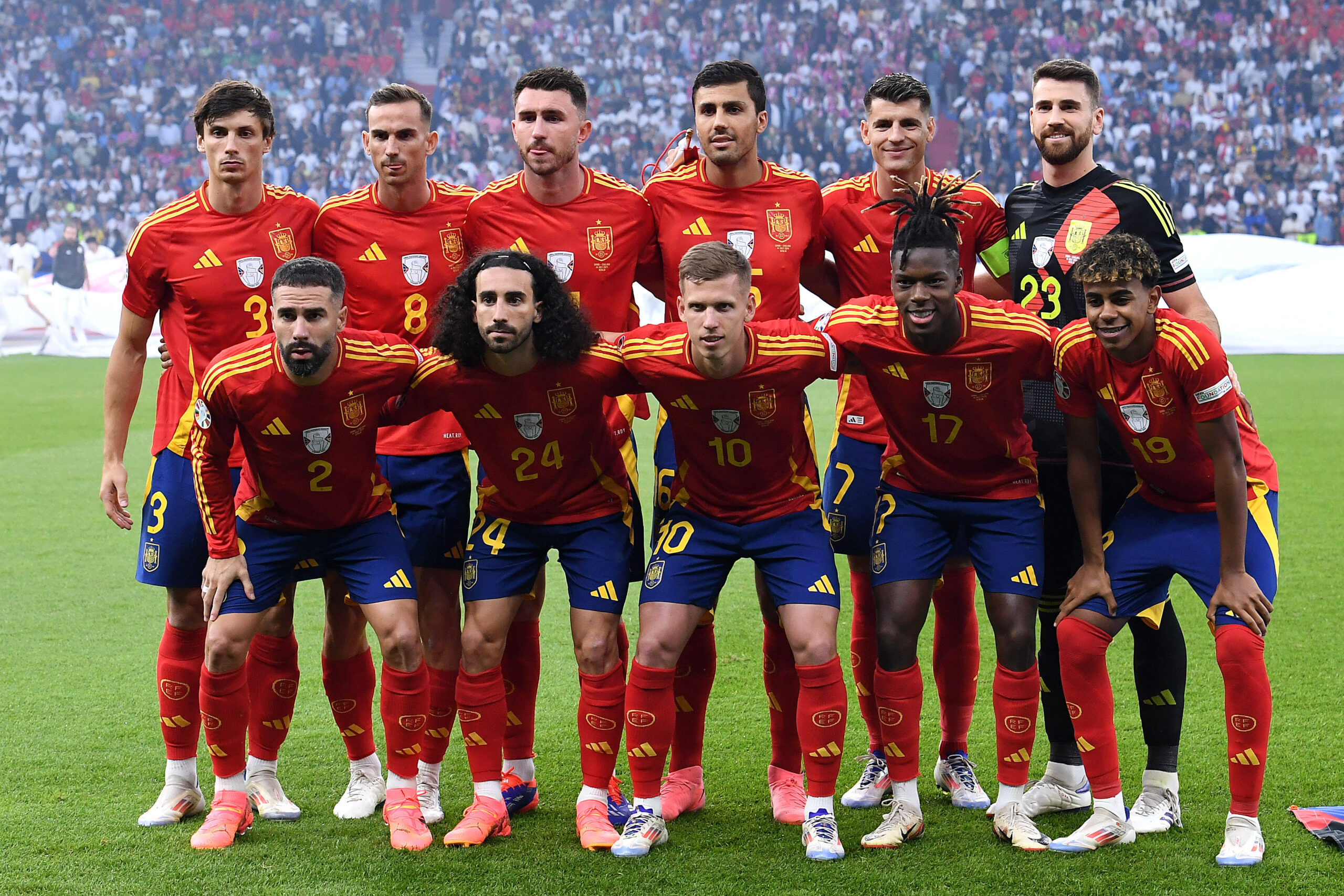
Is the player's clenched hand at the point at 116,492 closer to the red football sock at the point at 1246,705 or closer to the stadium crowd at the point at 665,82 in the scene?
the red football sock at the point at 1246,705

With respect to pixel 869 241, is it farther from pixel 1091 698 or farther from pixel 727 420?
pixel 1091 698

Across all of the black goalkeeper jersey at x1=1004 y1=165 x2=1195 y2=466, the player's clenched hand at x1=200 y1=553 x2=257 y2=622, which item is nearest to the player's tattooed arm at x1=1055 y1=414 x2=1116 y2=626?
the black goalkeeper jersey at x1=1004 y1=165 x2=1195 y2=466

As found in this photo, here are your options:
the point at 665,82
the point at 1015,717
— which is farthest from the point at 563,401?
the point at 665,82

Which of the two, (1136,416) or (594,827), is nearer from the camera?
(1136,416)

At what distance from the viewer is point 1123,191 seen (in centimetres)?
411

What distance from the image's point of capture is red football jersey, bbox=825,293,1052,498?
150 inches

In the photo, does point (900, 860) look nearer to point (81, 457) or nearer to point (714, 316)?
point (714, 316)

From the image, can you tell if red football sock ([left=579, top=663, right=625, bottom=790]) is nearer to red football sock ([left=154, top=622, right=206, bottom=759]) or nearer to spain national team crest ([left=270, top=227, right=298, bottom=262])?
red football sock ([left=154, top=622, right=206, bottom=759])

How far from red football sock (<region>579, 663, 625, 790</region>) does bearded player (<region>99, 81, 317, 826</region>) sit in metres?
Answer: 1.02

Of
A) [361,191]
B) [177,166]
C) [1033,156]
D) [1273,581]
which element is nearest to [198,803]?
[361,191]

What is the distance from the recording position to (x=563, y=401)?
391 cm

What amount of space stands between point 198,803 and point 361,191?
83.6 inches

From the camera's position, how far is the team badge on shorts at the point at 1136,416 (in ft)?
12.1

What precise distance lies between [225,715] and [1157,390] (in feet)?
9.72
